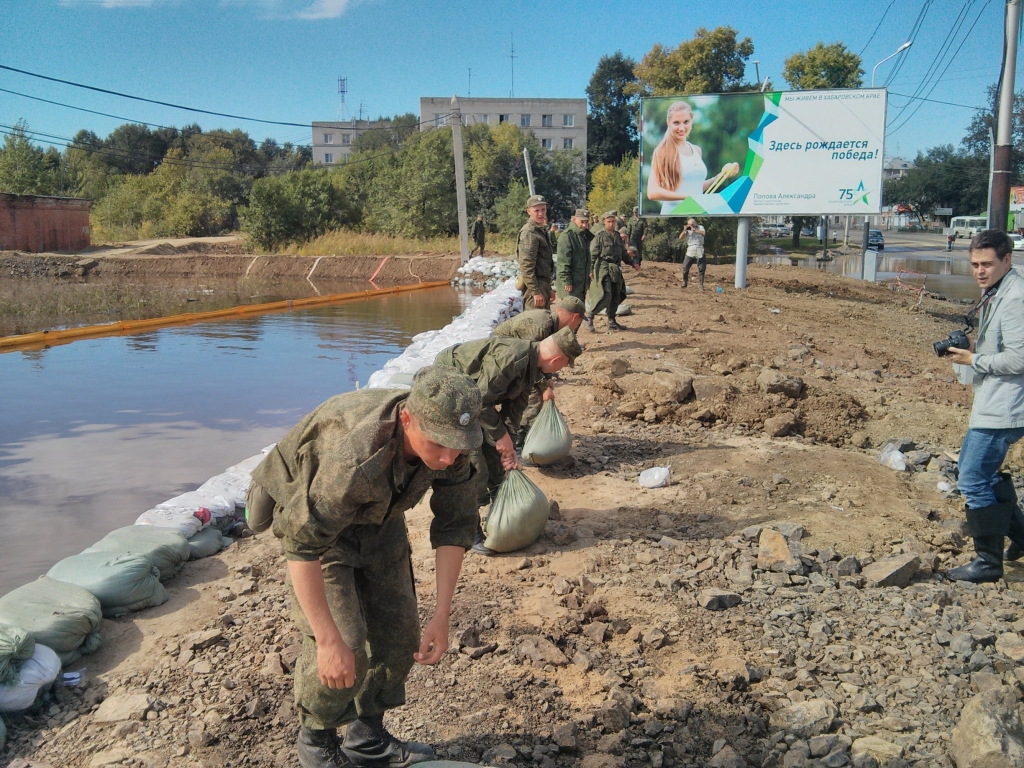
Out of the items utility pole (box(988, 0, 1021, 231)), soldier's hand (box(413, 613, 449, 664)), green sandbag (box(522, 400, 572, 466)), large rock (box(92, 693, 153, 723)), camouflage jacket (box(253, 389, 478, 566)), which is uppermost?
utility pole (box(988, 0, 1021, 231))

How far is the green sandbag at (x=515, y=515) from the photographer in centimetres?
407

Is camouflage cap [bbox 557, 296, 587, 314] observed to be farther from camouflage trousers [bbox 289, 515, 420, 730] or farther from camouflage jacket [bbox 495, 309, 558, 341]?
camouflage trousers [bbox 289, 515, 420, 730]

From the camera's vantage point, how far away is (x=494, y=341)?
13.1ft

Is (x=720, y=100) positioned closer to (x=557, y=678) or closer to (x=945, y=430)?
(x=945, y=430)

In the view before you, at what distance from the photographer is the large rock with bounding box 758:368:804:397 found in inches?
263

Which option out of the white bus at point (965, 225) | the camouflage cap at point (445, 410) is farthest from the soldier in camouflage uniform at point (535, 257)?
the white bus at point (965, 225)

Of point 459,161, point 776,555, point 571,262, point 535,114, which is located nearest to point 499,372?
point 776,555

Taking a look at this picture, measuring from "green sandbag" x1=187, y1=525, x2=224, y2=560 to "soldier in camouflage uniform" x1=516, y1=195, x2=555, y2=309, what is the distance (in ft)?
14.1

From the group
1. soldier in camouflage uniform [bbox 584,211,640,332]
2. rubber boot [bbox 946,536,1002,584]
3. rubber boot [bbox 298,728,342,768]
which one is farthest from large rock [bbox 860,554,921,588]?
soldier in camouflage uniform [bbox 584,211,640,332]

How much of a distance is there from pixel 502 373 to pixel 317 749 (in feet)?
6.45

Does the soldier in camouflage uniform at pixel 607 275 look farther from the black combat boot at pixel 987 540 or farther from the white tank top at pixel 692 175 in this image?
the black combat boot at pixel 987 540

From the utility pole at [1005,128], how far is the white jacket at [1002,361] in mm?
6547

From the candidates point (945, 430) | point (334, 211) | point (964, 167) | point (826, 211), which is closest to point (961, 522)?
point (945, 430)

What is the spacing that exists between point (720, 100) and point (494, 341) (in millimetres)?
13277
